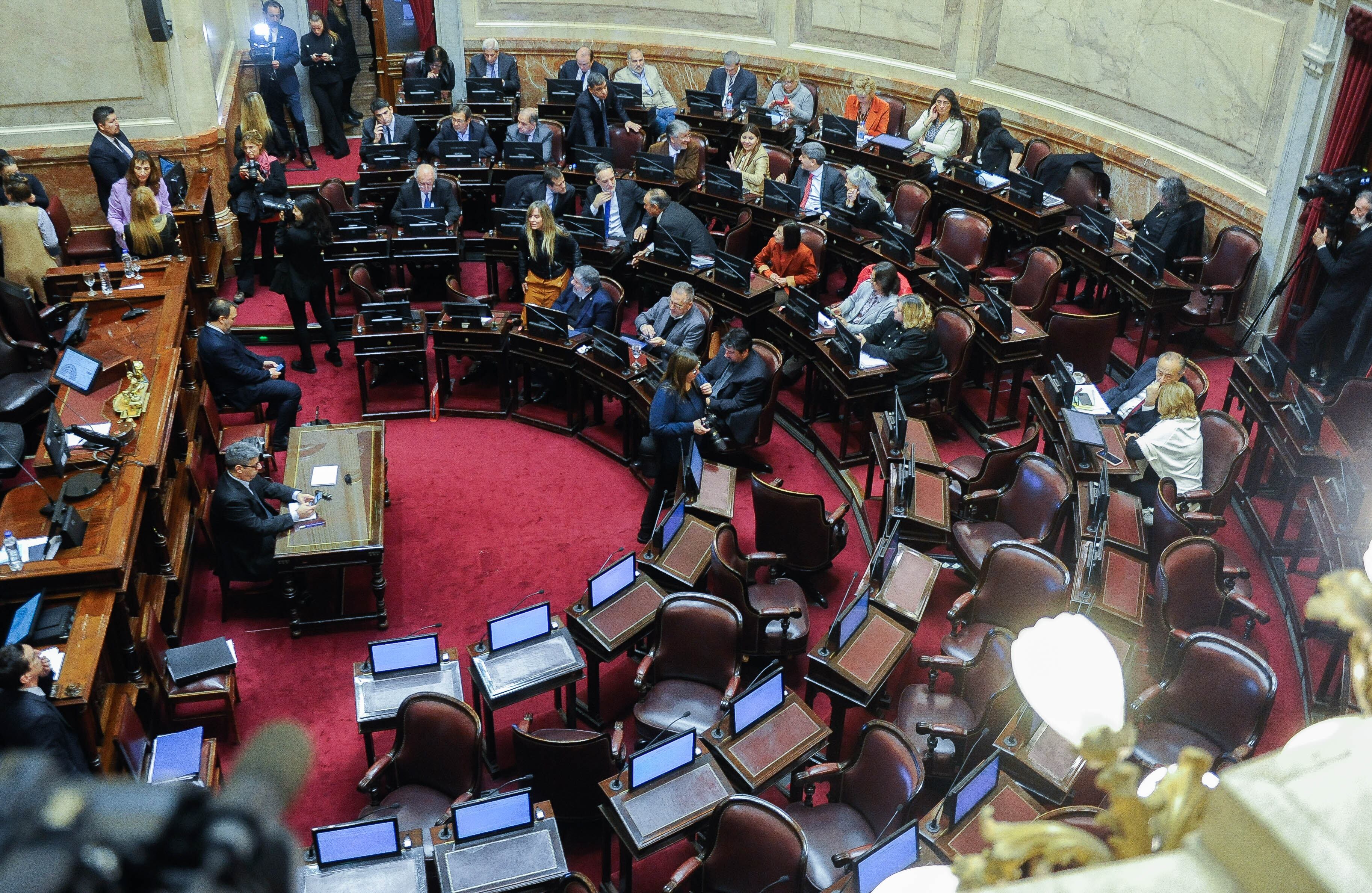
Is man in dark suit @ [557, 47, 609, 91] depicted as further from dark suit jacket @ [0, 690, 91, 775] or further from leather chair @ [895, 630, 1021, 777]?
dark suit jacket @ [0, 690, 91, 775]

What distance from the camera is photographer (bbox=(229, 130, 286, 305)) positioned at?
1059 cm

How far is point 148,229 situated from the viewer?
934 cm

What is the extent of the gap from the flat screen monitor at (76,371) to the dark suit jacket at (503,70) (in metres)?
7.98

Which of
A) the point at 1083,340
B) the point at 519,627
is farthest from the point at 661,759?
the point at 1083,340

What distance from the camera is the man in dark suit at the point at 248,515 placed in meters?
7.02

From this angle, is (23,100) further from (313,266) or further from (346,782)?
(346,782)

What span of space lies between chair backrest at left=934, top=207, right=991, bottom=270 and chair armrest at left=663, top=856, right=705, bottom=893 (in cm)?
657

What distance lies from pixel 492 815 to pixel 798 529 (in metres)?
2.93

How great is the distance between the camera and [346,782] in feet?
20.6

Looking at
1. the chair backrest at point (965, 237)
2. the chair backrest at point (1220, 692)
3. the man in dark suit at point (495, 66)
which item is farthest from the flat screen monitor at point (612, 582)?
the man in dark suit at point (495, 66)

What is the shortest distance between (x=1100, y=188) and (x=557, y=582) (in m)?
6.85

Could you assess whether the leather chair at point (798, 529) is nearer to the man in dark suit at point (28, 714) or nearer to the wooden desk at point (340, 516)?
the wooden desk at point (340, 516)

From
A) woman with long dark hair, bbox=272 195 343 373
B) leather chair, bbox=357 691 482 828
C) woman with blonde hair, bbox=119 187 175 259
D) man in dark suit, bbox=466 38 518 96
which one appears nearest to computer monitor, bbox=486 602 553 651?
leather chair, bbox=357 691 482 828

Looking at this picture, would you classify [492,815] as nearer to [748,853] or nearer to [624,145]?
[748,853]
